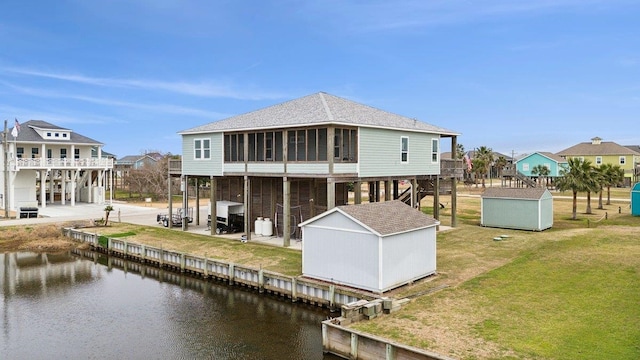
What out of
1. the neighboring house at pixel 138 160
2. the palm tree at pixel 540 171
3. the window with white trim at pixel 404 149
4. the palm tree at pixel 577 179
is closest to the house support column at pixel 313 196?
the window with white trim at pixel 404 149

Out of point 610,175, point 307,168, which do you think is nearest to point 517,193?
point 307,168

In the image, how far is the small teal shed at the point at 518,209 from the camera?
1227 inches

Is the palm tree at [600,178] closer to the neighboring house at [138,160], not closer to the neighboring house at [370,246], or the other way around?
the neighboring house at [370,246]

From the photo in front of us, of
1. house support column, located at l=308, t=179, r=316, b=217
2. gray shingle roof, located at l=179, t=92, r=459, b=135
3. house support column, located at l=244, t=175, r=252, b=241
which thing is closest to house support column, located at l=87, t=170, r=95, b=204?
gray shingle roof, located at l=179, t=92, r=459, b=135

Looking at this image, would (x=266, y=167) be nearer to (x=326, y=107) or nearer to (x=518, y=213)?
(x=326, y=107)

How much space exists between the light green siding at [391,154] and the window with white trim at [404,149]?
16cm

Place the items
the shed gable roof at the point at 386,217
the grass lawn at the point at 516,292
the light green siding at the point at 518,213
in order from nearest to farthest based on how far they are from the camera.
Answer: the grass lawn at the point at 516,292
the shed gable roof at the point at 386,217
the light green siding at the point at 518,213

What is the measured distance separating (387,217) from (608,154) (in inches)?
2938

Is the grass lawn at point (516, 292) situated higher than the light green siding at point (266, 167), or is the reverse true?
the light green siding at point (266, 167)

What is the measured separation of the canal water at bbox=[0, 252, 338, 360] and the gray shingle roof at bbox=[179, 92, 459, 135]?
937 centimetres

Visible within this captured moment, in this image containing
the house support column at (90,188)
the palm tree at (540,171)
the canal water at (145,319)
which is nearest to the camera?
the canal water at (145,319)

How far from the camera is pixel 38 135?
1863 inches

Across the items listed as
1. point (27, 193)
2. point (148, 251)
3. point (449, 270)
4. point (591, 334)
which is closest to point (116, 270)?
point (148, 251)

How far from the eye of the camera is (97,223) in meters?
35.2
